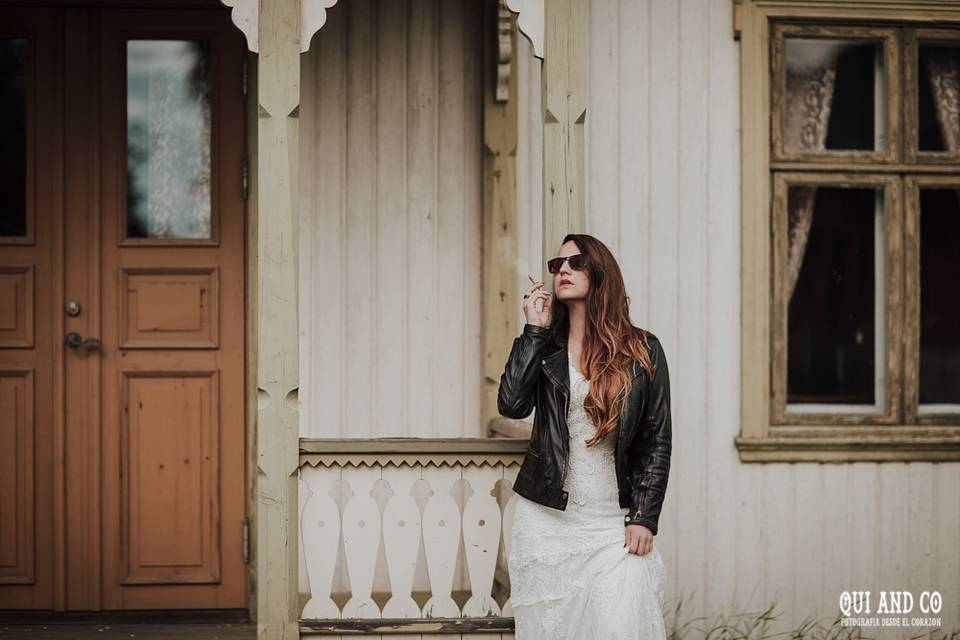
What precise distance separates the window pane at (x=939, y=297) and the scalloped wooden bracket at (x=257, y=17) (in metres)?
3.33

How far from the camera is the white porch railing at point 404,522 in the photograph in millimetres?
4457

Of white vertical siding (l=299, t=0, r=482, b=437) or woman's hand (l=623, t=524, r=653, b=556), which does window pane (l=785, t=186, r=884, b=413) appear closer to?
white vertical siding (l=299, t=0, r=482, b=437)

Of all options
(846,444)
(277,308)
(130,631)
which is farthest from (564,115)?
(130,631)

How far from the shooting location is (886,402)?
19.0ft

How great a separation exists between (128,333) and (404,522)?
2012mm

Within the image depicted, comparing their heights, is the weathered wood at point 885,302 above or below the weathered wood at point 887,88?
below

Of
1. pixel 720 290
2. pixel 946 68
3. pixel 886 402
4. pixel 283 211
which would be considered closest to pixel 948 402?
pixel 886 402

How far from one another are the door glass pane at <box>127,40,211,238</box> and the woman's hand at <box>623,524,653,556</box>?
292cm

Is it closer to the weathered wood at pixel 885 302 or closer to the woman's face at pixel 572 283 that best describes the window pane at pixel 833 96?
the weathered wood at pixel 885 302

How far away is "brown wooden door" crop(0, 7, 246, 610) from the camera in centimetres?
562

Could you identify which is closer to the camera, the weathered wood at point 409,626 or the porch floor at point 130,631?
the weathered wood at point 409,626

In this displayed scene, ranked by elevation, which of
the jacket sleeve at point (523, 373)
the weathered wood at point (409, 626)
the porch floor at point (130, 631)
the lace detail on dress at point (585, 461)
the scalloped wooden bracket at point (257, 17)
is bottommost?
the porch floor at point (130, 631)

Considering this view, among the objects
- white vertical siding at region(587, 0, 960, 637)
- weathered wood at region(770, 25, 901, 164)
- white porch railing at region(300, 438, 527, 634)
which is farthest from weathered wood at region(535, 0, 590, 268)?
weathered wood at region(770, 25, 901, 164)

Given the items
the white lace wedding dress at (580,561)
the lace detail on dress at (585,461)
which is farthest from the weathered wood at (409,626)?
the lace detail on dress at (585,461)
